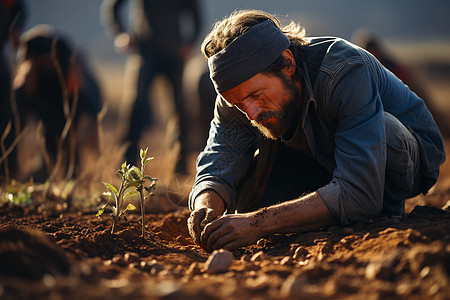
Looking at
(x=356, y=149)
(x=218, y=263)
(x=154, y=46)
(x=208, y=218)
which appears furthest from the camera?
(x=154, y=46)

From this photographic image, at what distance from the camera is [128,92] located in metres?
5.47

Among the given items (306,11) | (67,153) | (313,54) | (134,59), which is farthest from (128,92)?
(306,11)

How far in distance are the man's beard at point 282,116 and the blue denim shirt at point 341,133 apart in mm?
61

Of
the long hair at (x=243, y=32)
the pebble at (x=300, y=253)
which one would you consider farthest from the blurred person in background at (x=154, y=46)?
the pebble at (x=300, y=253)

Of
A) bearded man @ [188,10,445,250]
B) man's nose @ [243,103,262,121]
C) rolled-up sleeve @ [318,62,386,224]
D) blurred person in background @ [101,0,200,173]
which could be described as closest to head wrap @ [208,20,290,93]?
bearded man @ [188,10,445,250]

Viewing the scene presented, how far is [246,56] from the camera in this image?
2.48m

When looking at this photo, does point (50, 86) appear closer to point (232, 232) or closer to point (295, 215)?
point (232, 232)

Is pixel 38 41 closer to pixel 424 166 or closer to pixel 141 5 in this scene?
pixel 141 5

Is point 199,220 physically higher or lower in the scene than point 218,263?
lower

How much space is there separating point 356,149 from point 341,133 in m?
0.12

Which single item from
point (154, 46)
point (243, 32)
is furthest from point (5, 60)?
point (243, 32)

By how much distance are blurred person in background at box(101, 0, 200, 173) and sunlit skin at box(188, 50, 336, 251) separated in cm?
270

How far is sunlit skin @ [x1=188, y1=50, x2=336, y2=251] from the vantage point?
2326 millimetres

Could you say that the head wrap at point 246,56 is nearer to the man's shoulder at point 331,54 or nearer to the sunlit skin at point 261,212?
the sunlit skin at point 261,212
